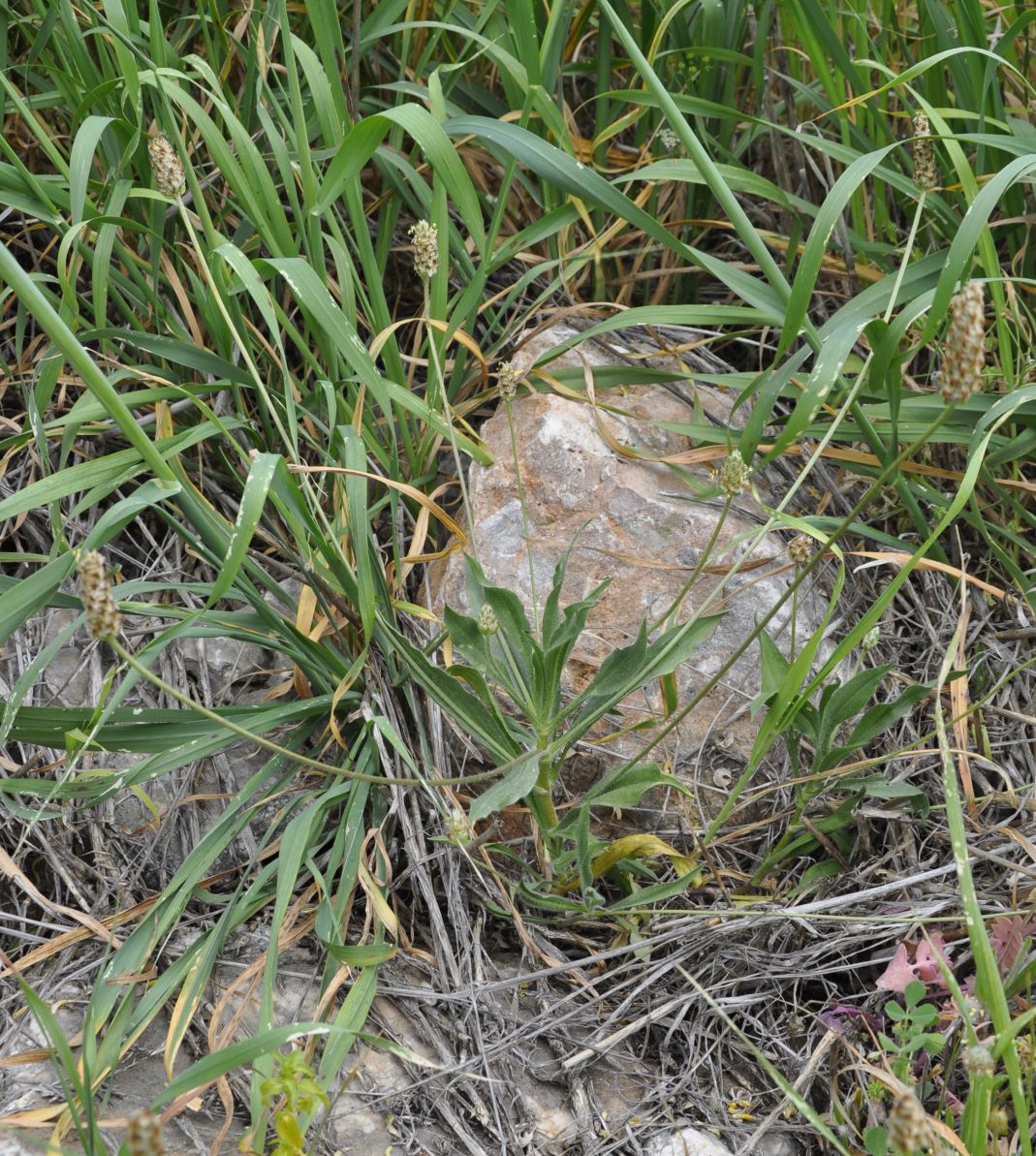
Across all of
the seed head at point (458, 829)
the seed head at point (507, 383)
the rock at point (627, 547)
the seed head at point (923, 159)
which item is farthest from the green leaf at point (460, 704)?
the seed head at point (923, 159)

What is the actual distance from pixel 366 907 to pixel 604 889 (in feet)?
1.08

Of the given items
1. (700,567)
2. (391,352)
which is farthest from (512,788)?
(391,352)

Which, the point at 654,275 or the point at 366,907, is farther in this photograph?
the point at 654,275

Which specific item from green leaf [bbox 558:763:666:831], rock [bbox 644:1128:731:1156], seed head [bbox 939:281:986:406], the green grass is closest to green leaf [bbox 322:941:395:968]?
the green grass

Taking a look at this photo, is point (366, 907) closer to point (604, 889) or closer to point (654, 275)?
point (604, 889)

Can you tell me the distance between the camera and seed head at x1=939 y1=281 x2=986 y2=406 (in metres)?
1.00

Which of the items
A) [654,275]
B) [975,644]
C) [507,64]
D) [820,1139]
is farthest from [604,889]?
[507,64]

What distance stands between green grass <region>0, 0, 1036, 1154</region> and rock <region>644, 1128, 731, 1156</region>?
14 cm

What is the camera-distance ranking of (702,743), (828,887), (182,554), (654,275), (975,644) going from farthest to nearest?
(654,275) < (182,554) < (975,644) < (702,743) < (828,887)

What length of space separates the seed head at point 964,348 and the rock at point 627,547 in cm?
67

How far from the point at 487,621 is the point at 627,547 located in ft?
1.51

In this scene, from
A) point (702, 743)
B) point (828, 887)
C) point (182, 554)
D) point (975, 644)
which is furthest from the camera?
point (182, 554)

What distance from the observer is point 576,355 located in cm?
198

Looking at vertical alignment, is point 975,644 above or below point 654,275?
below
